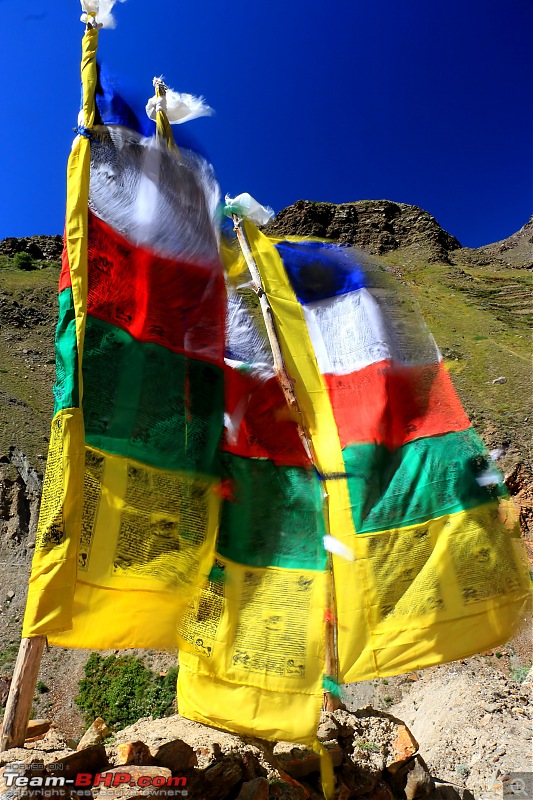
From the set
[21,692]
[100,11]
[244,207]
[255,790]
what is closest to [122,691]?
[255,790]

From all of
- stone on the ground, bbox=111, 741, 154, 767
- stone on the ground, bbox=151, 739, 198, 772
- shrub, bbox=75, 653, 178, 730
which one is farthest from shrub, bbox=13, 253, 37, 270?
stone on the ground, bbox=151, 739, 198, 772

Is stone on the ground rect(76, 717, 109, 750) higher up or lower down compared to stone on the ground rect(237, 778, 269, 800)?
higher up

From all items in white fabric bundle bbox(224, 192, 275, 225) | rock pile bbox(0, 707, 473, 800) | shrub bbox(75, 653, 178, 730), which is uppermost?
white fabric bundle bbox(224, 192, 275, 225)

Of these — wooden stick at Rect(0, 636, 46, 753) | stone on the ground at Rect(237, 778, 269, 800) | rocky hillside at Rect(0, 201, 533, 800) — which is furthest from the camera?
rocky hillside at Rect(0, 201, 533, 800)

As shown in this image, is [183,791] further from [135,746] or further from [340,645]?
[340,645]

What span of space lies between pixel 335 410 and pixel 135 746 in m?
3.18

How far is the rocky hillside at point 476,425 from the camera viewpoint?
285 inches

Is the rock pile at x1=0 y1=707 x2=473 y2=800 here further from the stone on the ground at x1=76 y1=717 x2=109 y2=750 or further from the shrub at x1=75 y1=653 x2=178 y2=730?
the shrub at x1=75 y1=653 x2=178 y2=730

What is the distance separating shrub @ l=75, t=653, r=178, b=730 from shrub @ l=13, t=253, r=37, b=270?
3693 cm

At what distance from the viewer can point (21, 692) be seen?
9.91 ft

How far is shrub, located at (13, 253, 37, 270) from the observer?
40.1 meters

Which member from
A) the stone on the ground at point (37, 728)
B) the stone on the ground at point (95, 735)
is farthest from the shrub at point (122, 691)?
the stone on the ground at point (95, 735)

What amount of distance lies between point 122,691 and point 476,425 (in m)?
13.4

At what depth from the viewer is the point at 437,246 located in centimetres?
5250
